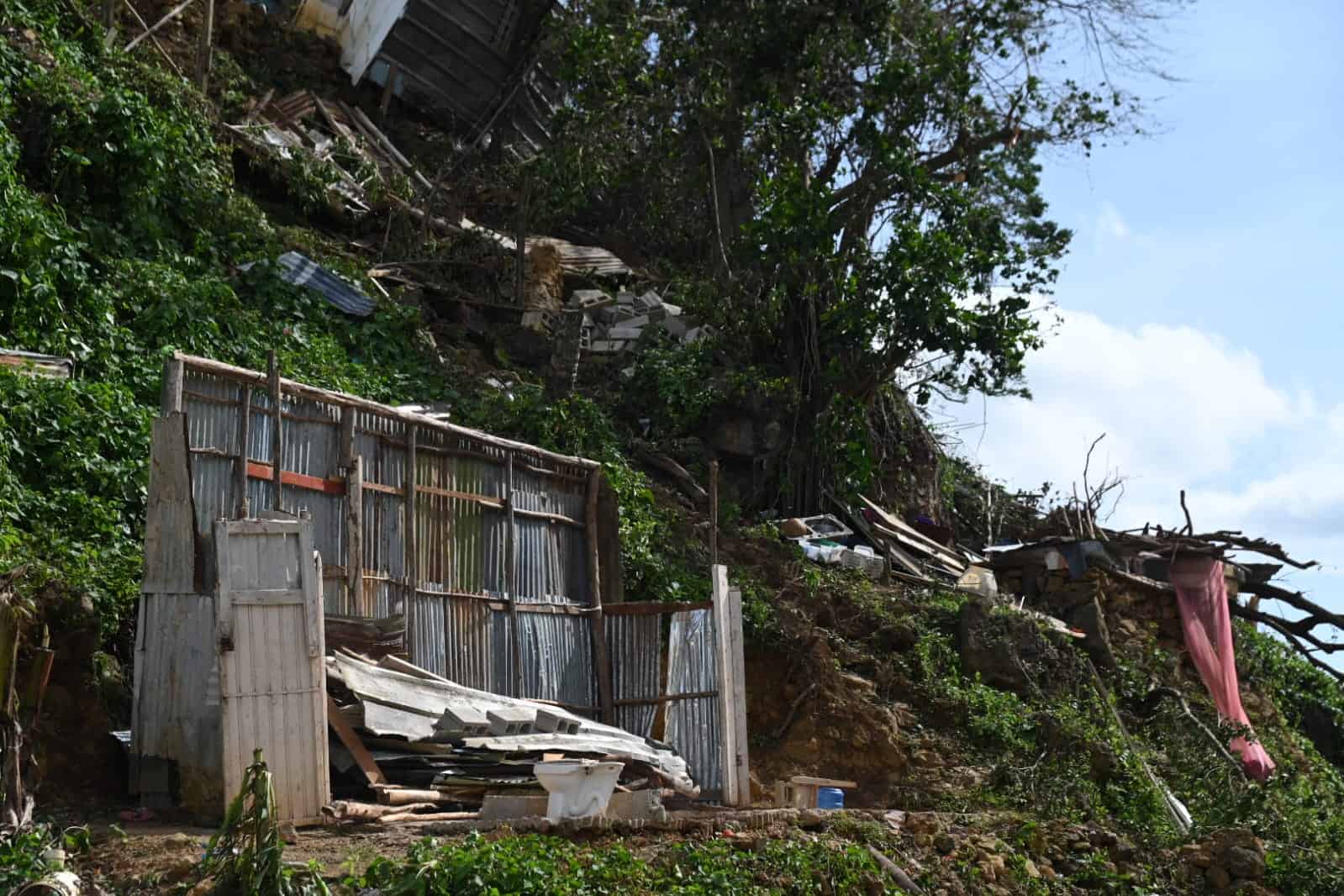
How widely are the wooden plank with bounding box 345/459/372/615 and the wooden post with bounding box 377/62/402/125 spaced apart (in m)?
12.4

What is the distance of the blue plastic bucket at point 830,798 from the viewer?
971cm

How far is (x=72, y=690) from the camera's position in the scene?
794 centimetres

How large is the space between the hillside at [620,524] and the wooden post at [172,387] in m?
0.70

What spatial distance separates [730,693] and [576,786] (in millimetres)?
2649

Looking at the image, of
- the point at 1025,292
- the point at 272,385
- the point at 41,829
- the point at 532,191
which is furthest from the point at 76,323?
the point at 1025,292

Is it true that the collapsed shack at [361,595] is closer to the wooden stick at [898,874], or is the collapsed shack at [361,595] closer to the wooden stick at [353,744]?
the wooden stick at [353,744]

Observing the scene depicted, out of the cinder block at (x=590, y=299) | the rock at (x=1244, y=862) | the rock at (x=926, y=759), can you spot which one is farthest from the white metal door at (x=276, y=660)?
the cinder block at (x=590, y=299)

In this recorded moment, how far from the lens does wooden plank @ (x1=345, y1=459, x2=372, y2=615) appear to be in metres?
8.68

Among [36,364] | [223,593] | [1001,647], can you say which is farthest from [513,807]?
[1001,647]

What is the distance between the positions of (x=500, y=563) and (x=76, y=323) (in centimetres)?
424

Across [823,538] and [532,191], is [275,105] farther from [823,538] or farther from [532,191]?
[823,538]

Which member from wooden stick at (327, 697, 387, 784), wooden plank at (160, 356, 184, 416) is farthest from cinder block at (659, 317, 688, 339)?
wooden stick at (327, 697, 387, 784)

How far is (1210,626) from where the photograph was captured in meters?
15.3

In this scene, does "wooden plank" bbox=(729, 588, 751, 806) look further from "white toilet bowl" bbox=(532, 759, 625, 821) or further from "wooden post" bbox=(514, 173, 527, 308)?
"wooden post" bbox=(514, 173, 527, 308)
